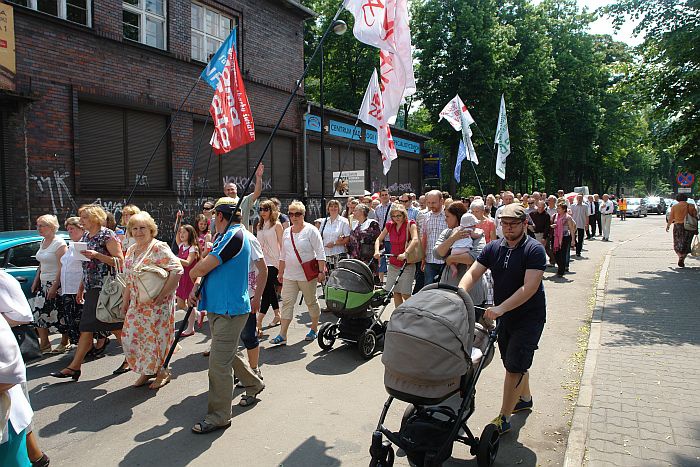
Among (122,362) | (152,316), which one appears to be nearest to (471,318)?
(152,316)

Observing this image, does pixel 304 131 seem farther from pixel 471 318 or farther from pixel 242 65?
pixel 471 318

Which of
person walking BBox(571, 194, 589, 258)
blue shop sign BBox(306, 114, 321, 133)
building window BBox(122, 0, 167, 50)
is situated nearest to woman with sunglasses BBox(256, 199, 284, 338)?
building window BBox(122, 0, 167, 50)

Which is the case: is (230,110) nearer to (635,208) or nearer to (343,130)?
(343,130)

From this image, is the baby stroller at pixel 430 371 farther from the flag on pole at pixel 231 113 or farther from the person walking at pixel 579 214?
the person walking at pixel 579 214

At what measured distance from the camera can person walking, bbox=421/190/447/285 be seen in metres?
7.25

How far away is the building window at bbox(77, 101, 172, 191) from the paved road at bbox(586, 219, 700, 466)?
11.5 metres

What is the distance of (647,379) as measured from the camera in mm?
5426

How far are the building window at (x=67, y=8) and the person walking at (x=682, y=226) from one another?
15319 mm

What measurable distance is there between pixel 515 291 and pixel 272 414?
2447 millimetres

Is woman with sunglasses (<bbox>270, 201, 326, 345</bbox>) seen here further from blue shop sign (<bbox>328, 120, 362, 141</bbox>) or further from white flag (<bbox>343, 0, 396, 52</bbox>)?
blue shop sign (<bbox>328, 120, 362, 141</bbox>)

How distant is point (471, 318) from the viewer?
3.48 m

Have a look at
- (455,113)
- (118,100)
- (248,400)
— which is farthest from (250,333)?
(455,113)

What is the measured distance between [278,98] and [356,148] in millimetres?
6628

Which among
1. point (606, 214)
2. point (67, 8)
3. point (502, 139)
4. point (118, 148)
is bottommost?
point (606, 214)
